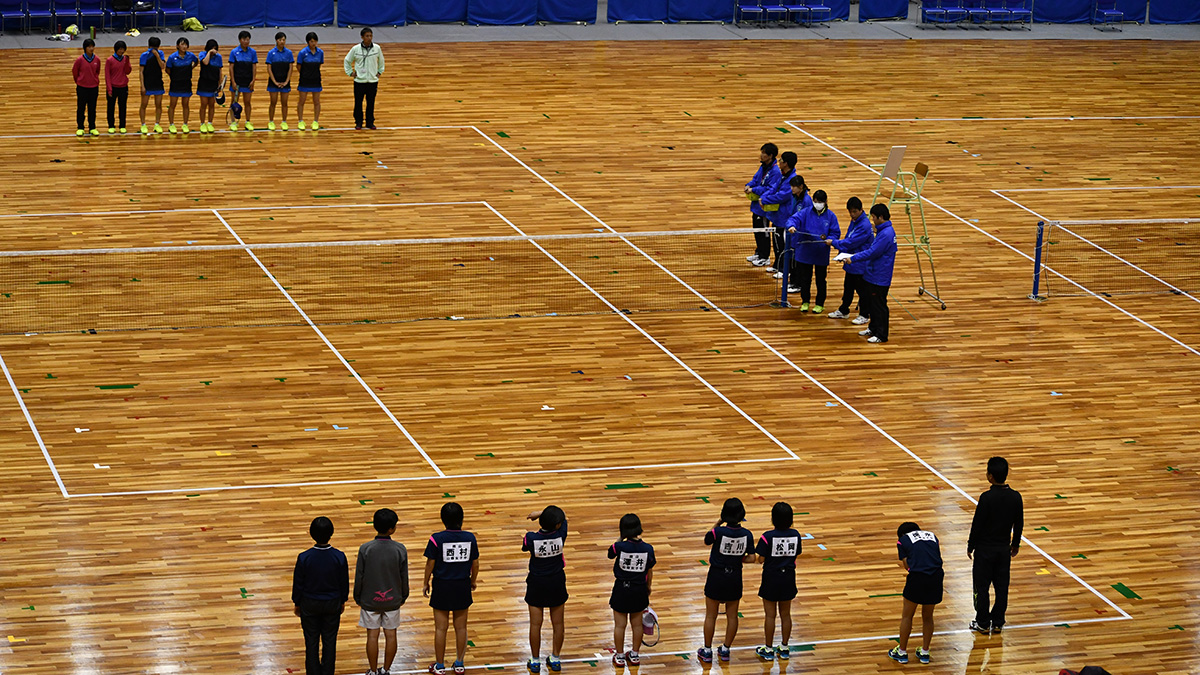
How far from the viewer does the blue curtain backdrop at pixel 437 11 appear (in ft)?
120

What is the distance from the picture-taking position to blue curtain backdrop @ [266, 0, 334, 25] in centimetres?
3519

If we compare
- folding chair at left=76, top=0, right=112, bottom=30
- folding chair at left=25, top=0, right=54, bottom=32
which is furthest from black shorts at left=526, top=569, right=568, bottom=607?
folding chair at left=25, top=0, right=54, bottom=32

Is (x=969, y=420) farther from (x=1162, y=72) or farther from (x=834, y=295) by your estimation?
(x=1162, y=72)

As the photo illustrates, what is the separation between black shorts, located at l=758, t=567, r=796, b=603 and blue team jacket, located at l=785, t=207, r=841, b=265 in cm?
846

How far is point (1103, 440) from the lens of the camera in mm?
16359

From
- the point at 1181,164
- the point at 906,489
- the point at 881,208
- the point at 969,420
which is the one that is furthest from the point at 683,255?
the point at 1181,164

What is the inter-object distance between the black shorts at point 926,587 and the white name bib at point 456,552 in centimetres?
332

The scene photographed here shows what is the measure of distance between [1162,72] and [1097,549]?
23954 mm

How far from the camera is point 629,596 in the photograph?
37.4 feet

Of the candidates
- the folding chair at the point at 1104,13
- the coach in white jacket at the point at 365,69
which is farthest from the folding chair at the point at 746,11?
the coach in white jacket at the point at 365,69

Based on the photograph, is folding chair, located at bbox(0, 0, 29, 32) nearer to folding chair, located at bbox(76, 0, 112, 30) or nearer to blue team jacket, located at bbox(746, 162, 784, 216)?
folding chair, located at bbox(76, 0, 112, 30)

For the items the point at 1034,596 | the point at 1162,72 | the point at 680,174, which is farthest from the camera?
the point at 1162,72

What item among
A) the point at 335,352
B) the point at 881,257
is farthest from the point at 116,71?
the point at 881,257

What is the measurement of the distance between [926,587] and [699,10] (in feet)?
93.6
